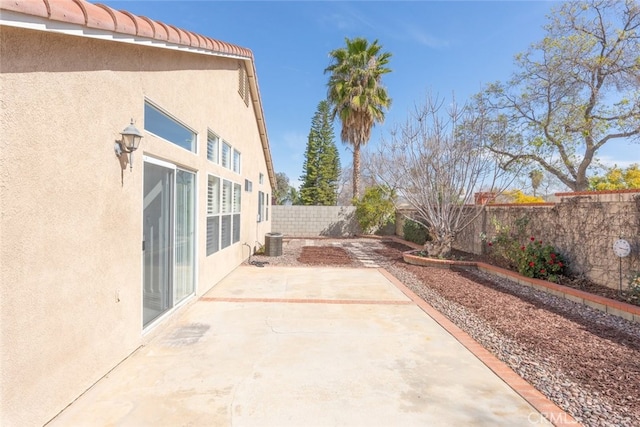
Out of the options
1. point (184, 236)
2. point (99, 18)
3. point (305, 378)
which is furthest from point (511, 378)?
point (99, 18)

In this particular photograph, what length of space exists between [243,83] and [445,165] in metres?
6.98

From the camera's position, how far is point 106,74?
10.2 ft

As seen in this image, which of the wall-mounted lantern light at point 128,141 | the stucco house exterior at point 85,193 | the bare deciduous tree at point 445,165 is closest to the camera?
the stucco house exterior at point 85,193

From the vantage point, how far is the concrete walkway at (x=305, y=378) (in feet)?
8.74

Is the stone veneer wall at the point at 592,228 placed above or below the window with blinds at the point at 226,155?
below

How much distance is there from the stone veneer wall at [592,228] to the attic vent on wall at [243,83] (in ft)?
29.5

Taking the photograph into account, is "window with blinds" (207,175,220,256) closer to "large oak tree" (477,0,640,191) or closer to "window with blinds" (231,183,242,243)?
"window with blinds" (231,183,242,243)

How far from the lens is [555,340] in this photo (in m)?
4.34

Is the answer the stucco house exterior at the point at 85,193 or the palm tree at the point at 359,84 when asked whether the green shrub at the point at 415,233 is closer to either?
the palm tree at the point at 359,84

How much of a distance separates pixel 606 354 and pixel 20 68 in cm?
661

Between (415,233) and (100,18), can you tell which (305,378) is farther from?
(415,233)

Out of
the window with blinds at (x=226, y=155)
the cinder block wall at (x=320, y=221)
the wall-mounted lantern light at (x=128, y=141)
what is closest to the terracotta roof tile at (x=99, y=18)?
the wall-mounted lantern light at (x=128, y=141)

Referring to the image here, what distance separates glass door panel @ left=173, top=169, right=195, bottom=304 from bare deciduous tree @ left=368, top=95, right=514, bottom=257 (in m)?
7.86

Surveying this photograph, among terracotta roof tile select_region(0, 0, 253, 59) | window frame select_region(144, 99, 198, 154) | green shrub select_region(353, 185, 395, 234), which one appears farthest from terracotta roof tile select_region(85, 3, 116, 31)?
green shrub select_region(353, 185, 395, 234)
